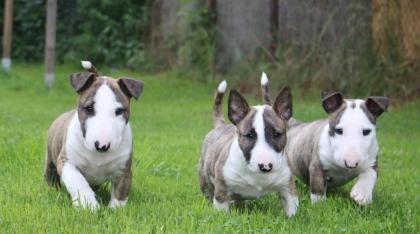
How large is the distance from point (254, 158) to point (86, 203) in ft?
4.34

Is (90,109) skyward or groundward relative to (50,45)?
skyward

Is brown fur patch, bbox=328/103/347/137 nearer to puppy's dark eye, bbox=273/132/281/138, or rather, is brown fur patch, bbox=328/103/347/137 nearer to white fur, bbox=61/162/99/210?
puppy's dark eye, bbox=273/132/281/138

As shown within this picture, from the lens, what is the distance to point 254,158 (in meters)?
5.52

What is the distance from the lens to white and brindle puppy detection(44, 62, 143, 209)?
5715 mm

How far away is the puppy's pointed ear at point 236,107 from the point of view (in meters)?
5.93

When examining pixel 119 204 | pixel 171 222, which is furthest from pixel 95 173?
pixel 171 222

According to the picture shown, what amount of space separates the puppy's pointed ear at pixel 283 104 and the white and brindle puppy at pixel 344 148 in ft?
2.02

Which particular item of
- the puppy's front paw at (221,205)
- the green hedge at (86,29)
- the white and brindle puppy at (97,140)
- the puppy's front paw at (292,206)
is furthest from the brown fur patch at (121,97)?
the green hedge at (86,29)

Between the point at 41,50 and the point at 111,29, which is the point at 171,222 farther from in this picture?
the point at 41,50

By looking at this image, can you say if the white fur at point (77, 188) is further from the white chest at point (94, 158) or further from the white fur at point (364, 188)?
the white fur at point (364, 188)

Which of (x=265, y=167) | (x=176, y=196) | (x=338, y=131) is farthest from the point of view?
(x=176, y=196)

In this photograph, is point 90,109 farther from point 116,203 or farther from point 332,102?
point 332,102

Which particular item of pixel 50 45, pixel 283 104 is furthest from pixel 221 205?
pixel 50 45

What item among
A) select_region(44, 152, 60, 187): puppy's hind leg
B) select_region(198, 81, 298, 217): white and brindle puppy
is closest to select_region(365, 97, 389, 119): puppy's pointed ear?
select_region(198, 81, 298, 217): white and brindle puppy
